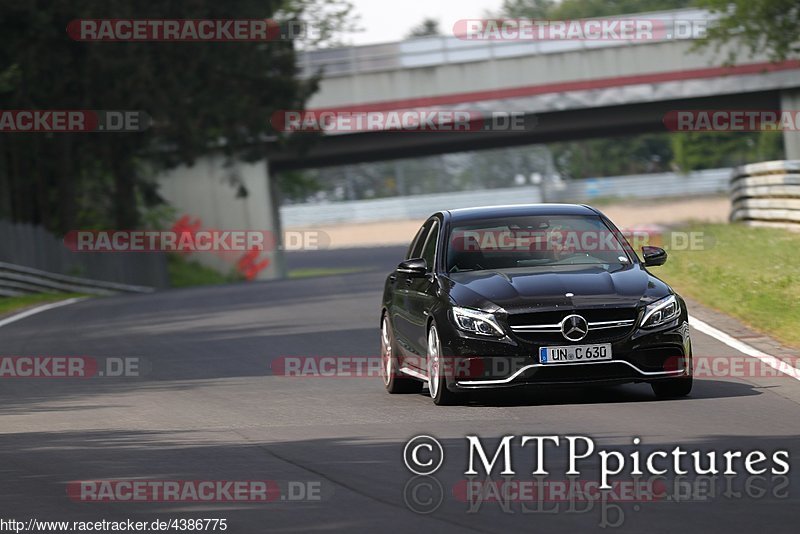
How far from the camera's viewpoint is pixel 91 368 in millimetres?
18531

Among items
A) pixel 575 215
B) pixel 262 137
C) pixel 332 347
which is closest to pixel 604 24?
pixel 262 137

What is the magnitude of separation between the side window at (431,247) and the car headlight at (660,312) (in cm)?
199

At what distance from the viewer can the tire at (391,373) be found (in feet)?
46.2

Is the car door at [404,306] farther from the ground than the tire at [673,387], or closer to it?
farther from the ground

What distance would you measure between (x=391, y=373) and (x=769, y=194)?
2349cm

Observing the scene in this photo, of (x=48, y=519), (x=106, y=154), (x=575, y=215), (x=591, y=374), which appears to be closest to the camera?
(x=48, y=519)

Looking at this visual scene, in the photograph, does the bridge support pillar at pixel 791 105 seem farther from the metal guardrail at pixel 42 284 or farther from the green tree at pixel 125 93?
the metal guardrail at pixel 42 284

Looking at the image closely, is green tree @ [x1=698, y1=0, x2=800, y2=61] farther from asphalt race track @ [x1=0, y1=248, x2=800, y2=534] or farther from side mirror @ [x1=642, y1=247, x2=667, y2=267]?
side mirror @ [x1=642, y1=247, x2=667, y2=267]

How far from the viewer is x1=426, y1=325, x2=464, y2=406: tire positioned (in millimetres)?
12539

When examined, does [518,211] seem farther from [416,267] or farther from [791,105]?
[791,105]

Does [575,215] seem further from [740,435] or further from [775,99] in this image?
[775,99]

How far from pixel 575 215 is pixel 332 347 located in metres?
5.53

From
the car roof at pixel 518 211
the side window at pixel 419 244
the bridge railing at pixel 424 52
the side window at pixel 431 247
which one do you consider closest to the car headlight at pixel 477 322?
the side window at pixel 431 247

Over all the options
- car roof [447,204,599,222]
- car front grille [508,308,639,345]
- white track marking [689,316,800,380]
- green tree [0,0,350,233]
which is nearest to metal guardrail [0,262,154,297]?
green tree [0,0,350,233]
